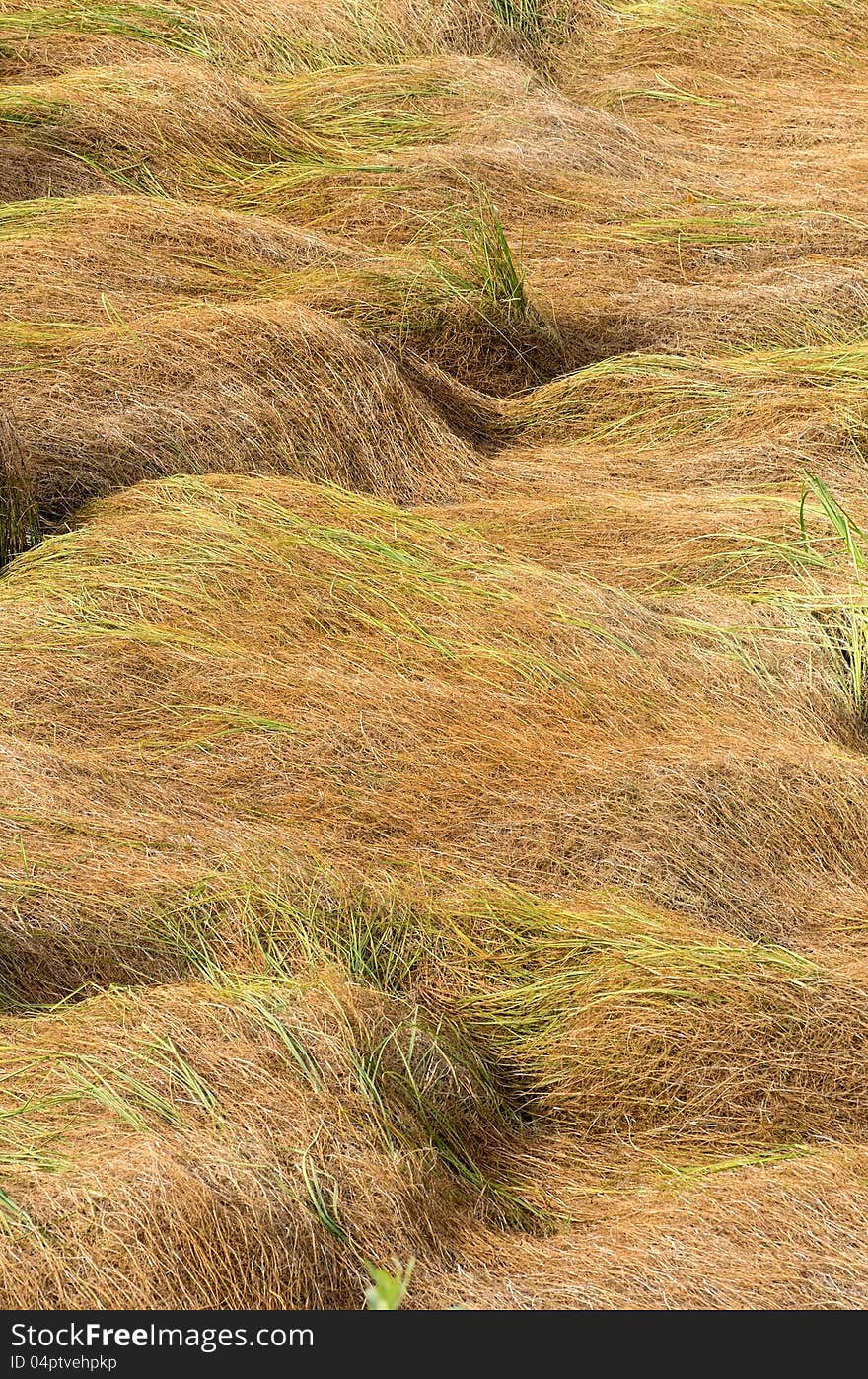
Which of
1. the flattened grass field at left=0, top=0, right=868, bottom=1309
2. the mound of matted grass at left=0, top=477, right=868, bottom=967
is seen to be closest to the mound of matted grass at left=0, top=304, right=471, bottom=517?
the flattened grass field at left=0, top=0, right=868, bottom=1309

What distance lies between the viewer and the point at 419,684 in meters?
4.82

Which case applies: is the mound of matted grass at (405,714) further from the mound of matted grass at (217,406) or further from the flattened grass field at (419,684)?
the mound of matted grass at (217,406)

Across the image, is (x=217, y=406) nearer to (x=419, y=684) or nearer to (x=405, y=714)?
(x=419, y=684)

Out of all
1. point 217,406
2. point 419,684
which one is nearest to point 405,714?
point 419,684

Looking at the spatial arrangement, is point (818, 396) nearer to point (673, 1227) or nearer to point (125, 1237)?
point (673, 1227)

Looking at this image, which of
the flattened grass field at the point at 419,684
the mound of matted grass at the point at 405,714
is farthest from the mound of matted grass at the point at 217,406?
the mound of matted grass at the point at 405,714

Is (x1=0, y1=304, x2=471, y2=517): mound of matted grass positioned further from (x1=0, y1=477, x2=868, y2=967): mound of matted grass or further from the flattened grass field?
(x1=0, y1=477, x2=868, y2=967): mound of matted grass

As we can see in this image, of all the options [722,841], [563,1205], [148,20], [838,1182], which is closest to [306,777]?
[722,841]

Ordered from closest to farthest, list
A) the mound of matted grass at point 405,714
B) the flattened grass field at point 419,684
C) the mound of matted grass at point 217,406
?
the flattened grass field at point 419,684
the mound of matted grass at point 405,714
the mound of matted grass at point 217,406

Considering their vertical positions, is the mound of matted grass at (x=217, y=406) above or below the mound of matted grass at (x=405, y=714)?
above

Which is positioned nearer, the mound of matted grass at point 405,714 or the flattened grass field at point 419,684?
the flattened grass field at point 419,684

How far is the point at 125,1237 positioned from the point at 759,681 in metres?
2.69

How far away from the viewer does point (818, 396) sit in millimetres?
6418

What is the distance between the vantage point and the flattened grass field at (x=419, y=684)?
3348 mm
